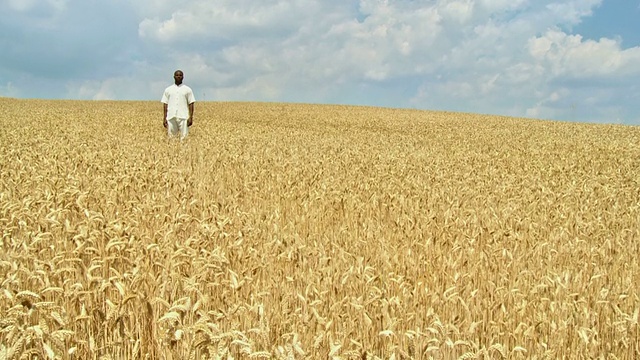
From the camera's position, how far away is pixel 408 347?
2943 mm

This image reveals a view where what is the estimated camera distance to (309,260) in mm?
4348

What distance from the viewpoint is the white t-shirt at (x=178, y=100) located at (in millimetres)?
13742

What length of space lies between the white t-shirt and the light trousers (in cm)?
20

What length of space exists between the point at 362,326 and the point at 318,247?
1.87 m

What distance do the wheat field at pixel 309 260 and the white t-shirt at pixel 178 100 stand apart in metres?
3.11

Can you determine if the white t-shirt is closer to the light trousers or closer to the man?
the man

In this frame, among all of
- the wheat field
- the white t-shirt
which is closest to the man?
the white t-shirt

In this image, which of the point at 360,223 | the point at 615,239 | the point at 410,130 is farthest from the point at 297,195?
the point at 410,130

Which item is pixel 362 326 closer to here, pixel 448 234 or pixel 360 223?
pixel 448 234

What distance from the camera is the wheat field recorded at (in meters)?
2.84

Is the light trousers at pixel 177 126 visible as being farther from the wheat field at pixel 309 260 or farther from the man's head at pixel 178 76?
the wheat field at pixel 309 260

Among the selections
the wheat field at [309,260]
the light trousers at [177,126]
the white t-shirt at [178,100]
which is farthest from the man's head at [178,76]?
the wheat field at [309,260]

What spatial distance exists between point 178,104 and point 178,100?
109mm

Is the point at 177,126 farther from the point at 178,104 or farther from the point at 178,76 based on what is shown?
the point at 178,76
